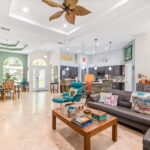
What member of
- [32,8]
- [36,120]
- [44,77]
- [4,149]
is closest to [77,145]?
[4,149]

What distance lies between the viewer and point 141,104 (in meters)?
2.43

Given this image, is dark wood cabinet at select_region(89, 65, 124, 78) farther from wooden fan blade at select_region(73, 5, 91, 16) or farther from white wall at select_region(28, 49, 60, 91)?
wooden fan blade at select_region(73, 5, 91, 16)

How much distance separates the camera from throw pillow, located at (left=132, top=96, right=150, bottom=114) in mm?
2346

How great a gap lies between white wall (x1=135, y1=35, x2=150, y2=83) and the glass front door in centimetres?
700

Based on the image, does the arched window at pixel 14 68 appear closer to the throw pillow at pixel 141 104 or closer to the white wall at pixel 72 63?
the white wall at pixel 72 63

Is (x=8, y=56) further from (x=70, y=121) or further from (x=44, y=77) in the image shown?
(x=70, y=121)

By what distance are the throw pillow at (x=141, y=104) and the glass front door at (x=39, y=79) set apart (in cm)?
768

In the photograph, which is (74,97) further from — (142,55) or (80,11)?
(142,55)

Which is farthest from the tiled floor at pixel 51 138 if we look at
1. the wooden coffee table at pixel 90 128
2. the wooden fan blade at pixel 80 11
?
the wooden fan blade at pixel 80 11

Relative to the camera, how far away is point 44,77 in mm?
9039

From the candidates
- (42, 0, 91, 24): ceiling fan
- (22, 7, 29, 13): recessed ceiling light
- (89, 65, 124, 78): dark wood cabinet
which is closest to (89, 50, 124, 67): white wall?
(89, 65, 124, 78): dark wood cabinet

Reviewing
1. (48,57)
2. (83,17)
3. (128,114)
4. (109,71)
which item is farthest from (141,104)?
(48,57)

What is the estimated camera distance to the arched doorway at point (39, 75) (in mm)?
8586

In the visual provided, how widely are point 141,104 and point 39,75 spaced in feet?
26.1
